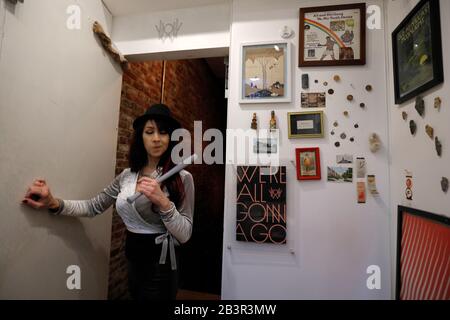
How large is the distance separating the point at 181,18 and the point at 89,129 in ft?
3.03

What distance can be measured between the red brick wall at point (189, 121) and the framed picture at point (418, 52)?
1.76 m

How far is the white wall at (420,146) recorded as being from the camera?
0.80 meters

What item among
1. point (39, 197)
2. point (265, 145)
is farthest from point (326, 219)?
point (39, 197)

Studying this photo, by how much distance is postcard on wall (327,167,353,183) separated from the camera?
1.19 meters

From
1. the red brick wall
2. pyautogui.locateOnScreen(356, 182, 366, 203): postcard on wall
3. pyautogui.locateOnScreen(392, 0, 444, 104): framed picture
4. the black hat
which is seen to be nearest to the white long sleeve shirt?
the black hat

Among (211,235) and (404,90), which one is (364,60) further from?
(211,235)

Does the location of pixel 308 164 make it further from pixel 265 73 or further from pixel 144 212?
pixel 144 212

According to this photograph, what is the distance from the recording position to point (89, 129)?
1322mm

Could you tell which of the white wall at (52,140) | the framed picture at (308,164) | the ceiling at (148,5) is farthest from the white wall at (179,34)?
the framed picture at (308,164)

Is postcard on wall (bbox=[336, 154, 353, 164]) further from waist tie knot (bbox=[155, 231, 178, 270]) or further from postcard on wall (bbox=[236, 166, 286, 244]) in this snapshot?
waist tie knot (bbox=[155, 231, 178, 270])

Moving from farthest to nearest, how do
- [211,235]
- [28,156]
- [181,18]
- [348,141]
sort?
[211,235] → [181,18] → [348,141] → [28,156]

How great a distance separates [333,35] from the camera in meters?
1.25

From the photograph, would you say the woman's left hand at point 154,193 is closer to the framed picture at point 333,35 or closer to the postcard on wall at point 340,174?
the postcard on wall at point 340,174

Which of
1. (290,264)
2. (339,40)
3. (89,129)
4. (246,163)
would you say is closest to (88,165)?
(89,129)
